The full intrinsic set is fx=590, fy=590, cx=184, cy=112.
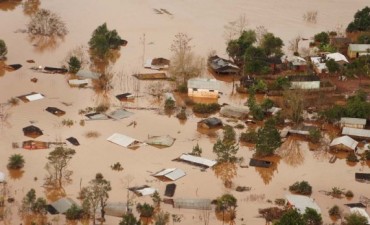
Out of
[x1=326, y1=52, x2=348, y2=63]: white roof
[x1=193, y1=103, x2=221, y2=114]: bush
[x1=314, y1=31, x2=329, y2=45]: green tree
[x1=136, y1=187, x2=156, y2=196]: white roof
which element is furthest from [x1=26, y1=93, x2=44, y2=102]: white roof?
[x1=314, y1=31, x2=329, y2=45]: green tree

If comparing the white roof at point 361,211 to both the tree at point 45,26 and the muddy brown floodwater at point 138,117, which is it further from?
the tree at point 45,26

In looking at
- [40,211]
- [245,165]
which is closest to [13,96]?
[40,211]

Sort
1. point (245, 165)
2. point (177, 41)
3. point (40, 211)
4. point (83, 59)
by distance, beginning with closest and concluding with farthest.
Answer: point (40, 211) → point (245, 165) → point (83, 59) → point (177, 41)

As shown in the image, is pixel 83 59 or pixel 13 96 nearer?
pixel 13 96

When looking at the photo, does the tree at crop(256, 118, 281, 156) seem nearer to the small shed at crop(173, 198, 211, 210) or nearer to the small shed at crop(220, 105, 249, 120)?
the small shed at crop(220, 105, 249, 120)

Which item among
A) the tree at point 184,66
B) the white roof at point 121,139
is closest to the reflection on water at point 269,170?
the white roof at point 121,139

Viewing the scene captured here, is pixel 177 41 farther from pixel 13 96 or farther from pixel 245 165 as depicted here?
pixel 245 165

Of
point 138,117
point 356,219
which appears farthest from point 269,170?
point 138,117
